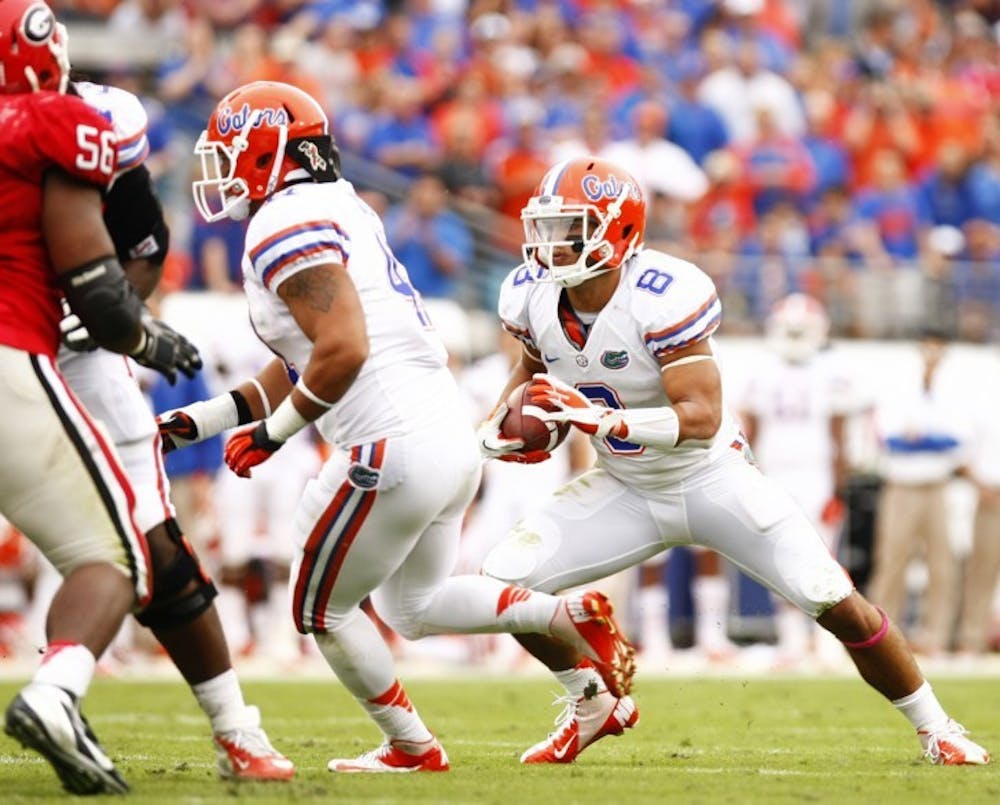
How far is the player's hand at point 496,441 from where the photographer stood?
214 inches

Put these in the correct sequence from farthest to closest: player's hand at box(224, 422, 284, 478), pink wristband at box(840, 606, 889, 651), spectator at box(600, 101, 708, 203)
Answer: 1. spectator at box(600, 101, 708, 203)
2. pink wristband at box(840, 606, 889, 651)
3. player's hand at box(224, 422, 284, 478)

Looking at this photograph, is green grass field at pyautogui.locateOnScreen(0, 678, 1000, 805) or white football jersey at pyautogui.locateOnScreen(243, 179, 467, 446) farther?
white football jersey at pyautogui.locateOnScreen(243, 179, 467, 446)

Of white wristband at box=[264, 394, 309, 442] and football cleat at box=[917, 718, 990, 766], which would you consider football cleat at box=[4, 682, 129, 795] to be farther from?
football cleat at box=[917, 718, 990, 766]

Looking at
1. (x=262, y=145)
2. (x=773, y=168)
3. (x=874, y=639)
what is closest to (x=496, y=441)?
(x=262, y=145)

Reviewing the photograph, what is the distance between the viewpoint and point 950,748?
5.39 metres

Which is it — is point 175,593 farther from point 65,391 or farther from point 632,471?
point 632,471

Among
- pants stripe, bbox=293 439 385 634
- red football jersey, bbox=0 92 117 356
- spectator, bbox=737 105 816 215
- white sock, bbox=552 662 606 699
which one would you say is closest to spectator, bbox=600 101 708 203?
spectator, bbox=737 105 816 215

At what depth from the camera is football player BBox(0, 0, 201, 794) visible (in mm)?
4305

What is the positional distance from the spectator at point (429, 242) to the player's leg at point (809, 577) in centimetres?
615

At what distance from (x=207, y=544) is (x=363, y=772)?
512 centimetres

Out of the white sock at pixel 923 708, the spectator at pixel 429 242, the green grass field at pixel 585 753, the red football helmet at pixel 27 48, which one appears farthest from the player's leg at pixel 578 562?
the spectator at pixel 429 242

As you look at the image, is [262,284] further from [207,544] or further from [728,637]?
[728,637]

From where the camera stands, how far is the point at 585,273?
5.38 m

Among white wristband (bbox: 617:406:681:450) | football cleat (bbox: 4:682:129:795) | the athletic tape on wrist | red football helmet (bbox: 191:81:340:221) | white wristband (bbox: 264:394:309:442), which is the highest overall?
red football helmet (bbox: 191:81:340:221)
